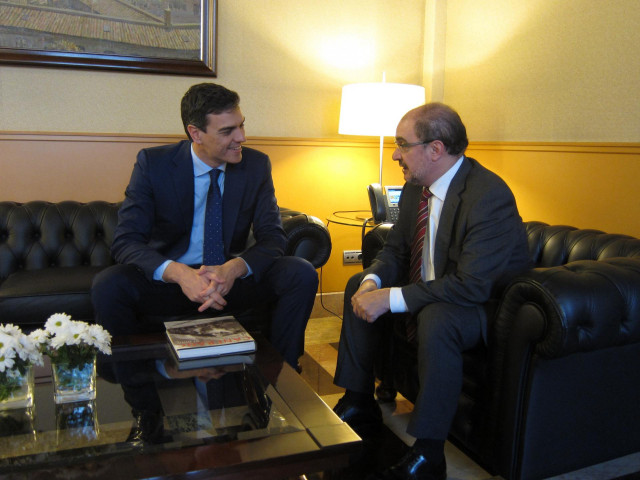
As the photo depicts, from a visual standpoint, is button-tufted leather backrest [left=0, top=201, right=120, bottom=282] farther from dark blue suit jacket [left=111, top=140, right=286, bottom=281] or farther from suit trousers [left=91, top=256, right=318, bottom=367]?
suit trousers [left=91, top=256, right=318, bottom=367]

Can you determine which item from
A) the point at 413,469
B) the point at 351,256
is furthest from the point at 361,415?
the point at 351,256

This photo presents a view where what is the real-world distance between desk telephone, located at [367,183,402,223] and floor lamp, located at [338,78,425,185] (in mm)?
310

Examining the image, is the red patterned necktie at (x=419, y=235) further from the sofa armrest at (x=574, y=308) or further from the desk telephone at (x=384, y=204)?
the desk telephone at (x=384, y=204)

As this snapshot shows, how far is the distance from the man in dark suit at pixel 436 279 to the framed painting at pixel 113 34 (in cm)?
174

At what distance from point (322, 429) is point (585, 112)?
2114 millimetres

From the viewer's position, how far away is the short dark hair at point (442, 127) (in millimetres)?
1997

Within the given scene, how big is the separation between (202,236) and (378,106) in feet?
4.30

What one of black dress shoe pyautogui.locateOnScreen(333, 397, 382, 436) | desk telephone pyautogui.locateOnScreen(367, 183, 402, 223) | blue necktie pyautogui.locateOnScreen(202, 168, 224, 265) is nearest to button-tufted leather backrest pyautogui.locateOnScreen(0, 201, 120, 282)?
blue necktie pyautogui.locateOnScreen(202, 168, 224, 265)

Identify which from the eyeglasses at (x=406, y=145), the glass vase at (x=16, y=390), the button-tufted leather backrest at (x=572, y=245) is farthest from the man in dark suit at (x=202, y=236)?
the button-tufted leather backrest at (x=572, y=245)

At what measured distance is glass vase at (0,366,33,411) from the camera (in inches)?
53.1

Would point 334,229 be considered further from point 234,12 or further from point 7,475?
point 7,475

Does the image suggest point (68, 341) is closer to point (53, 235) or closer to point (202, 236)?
point (202, 236)

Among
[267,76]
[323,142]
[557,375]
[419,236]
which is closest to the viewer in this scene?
[557,375]

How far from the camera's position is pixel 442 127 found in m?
1.99
